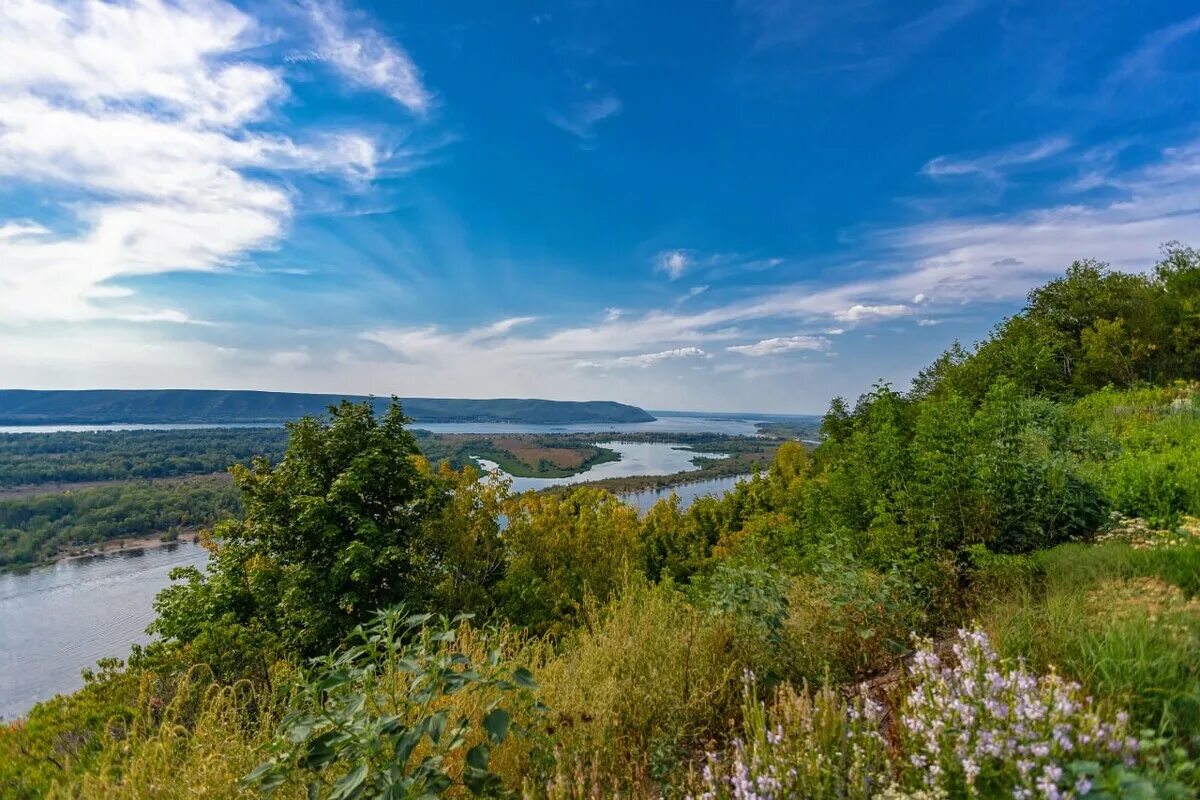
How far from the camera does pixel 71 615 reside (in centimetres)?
3850

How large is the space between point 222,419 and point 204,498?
116 metres

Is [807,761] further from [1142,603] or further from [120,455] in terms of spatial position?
[120,455]

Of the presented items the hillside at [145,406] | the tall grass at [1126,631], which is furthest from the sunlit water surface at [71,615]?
the hillside at [145,406]

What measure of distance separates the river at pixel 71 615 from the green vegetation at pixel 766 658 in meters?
20.8

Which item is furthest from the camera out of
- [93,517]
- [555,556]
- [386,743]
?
[93,517]

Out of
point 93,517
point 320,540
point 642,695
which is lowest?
point 93,517

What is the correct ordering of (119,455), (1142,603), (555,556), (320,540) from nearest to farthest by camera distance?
1. (1142,603)
2. (320,540)
3. (555,556)
4. (119,455)

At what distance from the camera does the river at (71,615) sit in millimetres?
30344

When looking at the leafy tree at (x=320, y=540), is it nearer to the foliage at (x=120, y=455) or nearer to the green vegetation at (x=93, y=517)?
the green vegetation at (x=93, y=517)

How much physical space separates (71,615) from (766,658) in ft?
179

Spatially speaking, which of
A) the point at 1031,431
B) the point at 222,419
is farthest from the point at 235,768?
the point at 222,419

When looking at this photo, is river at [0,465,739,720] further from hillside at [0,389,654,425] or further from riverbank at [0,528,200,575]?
hillside at [0,389,654,425]

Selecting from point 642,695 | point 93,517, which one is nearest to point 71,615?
point 93,517

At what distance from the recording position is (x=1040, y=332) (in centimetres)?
2016
